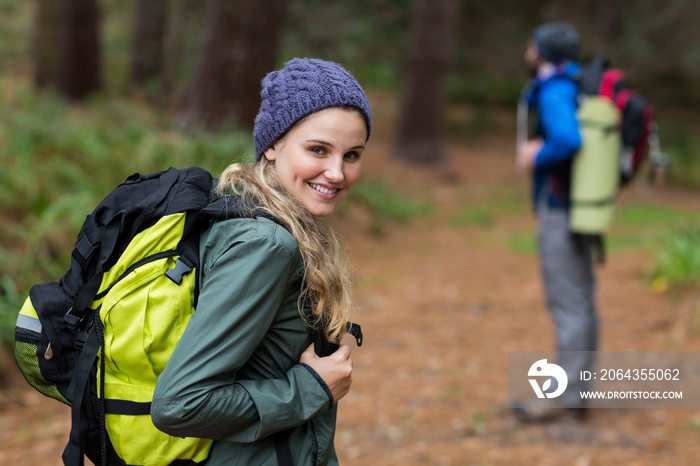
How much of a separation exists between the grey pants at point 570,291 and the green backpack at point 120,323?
11.7ft

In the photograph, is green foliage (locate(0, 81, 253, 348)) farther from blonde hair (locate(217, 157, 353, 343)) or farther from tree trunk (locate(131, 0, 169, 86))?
tree trunk (locate(131, 0, 169, 86))

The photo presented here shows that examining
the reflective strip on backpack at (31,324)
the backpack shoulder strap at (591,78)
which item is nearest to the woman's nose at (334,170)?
the reflective strip on backpack at (31,324)

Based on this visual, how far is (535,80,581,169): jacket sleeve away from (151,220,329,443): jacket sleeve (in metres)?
3.35

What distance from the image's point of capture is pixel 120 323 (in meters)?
1.99

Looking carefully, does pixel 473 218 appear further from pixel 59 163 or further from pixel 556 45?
pixel 556 45

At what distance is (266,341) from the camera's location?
2162 mm

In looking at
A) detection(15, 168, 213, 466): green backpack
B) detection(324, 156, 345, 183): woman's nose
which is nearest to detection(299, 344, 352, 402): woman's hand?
detection(15, 168, 213, 466): green backpack

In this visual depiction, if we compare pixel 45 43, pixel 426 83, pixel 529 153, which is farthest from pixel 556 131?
pixel 426 83

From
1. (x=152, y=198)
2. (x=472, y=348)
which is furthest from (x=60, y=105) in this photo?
(x=152, y=198)

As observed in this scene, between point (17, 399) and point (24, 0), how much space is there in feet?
75.5

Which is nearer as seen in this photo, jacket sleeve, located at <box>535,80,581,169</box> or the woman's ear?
the woman's ear

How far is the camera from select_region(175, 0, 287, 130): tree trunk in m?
10.1

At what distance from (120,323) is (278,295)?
39 centimetres

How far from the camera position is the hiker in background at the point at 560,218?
513cm
